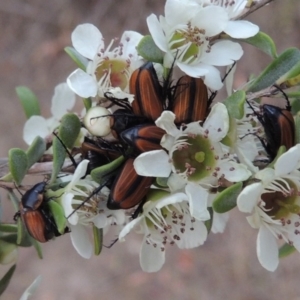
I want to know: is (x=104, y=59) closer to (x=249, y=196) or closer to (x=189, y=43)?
(x=189, y=43)

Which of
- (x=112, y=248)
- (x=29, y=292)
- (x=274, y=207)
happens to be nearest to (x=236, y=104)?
(x=274, y=207)

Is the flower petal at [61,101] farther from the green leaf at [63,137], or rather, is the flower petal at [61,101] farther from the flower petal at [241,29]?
the flower petal at [241,29]

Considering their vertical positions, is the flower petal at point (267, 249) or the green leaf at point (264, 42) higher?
the green leaf at point (264, 42)

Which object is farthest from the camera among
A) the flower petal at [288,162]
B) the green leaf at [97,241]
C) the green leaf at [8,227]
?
the green leaf at [8,227]

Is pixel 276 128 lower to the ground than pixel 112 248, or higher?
higher

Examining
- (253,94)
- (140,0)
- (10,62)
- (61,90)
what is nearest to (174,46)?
(253,94)

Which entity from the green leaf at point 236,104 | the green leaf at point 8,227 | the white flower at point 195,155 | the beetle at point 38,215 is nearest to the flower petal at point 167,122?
the white flower at point 195,155
